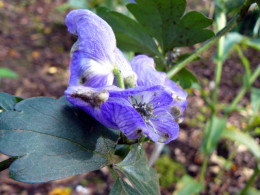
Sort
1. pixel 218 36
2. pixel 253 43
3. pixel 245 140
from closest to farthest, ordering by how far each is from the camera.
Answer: pixel 218 36
pixel 253 43
pixel 245 140

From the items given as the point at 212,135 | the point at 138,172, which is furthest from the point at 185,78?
the point at 212,135

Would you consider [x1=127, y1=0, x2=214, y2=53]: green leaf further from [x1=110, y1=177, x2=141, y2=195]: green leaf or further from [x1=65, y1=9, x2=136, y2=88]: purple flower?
[x1=110, y1=177, x2=141, y2=195]: green leaf

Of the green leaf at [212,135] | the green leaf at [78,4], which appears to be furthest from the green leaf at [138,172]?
the green leaf at [78,4]

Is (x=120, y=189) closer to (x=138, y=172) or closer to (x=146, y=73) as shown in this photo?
(x=138, y=172)

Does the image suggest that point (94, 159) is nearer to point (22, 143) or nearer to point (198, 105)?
point (22, 143)

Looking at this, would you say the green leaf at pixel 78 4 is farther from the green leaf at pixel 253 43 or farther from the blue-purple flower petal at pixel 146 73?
the blue-purple flower petal at pixel 146 73

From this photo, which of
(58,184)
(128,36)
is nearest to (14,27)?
(58,184)
